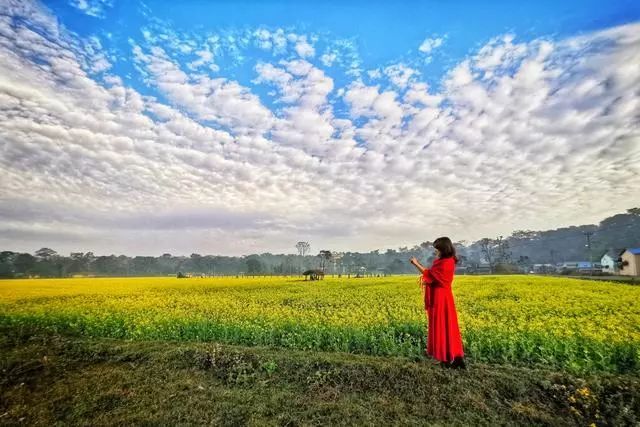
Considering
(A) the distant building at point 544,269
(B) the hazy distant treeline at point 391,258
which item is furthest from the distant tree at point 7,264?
(A) the distant building at point 544,269

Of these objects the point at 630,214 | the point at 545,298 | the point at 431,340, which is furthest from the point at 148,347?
the point at 630,214

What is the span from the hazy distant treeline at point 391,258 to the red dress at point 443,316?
57.1 m

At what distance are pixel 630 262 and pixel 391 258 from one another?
64.9 metres

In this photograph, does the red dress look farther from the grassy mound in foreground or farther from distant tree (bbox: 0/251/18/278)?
distant tree (bbox: 0/251/18/278)

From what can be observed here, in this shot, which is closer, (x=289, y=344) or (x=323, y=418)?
(x=323, y=418)

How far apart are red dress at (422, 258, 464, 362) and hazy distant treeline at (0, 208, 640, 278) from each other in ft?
187

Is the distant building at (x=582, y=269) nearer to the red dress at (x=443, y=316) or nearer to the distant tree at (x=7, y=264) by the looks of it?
the red dress at (x=443, y=316)

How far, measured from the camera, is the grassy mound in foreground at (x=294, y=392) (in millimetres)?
5676

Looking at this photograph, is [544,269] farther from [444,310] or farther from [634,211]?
[444,310]

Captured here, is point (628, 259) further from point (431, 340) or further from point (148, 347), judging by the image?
point (148, 347)

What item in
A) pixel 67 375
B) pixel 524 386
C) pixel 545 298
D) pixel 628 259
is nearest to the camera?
pixel 524 386

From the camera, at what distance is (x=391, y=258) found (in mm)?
106875

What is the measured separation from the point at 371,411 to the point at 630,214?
104 meters

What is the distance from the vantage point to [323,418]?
564 centimetres
